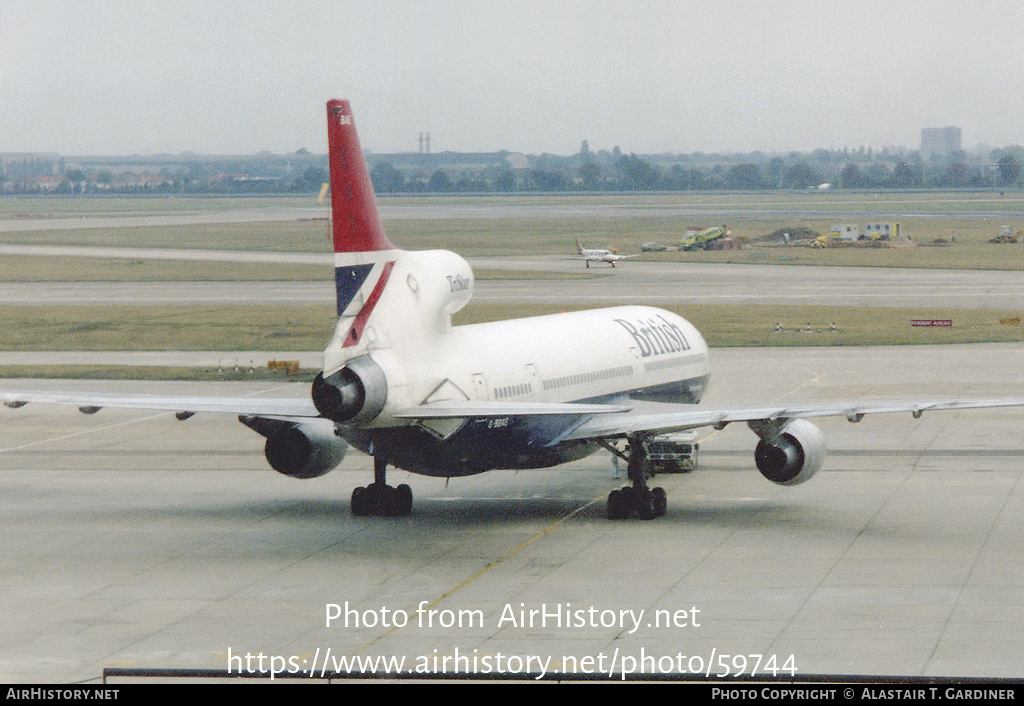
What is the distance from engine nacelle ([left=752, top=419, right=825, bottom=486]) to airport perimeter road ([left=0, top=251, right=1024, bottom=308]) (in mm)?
53830

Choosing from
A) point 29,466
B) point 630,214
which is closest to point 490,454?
point 29,466

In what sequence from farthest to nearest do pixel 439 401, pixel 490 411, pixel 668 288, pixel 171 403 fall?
pixel 668 288
pixel 171 403
pixel 439 401
pixel 490 411

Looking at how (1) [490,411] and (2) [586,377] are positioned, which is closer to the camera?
(1) [490,411]

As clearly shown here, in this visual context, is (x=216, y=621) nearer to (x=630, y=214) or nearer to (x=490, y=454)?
(x=490, y=454)

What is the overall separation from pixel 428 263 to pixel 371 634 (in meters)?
10.4

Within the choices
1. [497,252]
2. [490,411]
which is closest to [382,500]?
[490,411]

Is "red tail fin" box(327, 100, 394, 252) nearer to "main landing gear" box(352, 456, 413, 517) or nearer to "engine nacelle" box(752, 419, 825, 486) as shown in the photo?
"main landing gear" box(352, 456, 413, 517)

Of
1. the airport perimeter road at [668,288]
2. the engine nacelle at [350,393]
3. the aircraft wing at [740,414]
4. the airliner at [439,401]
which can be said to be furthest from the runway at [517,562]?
the airport perimeter road at [668,288]

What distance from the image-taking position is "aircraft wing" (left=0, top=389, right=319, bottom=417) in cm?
3566

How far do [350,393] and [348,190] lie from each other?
4.47 meters

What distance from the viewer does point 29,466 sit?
1756 inches

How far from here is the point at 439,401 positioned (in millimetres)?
32188

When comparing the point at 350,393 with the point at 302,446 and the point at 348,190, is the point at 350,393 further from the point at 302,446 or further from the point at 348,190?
the point at 302,446

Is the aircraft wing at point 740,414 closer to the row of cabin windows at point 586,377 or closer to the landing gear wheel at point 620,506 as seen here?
the landing gear wheel at point 620,506
